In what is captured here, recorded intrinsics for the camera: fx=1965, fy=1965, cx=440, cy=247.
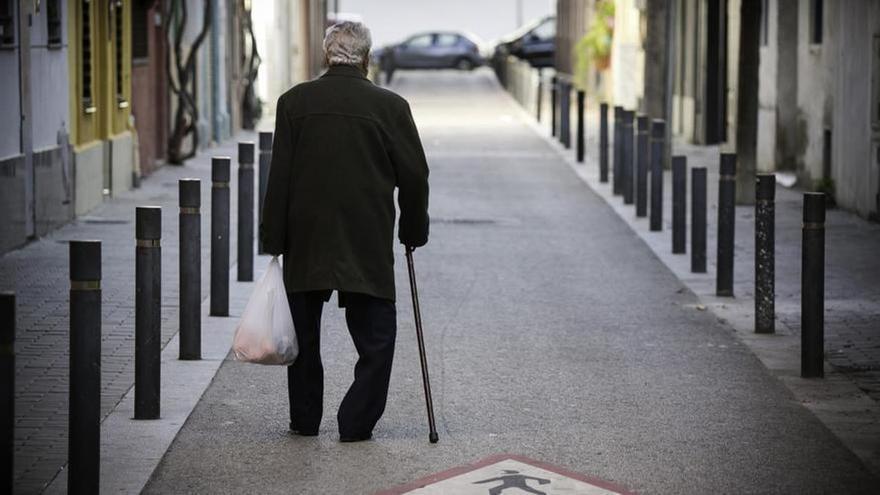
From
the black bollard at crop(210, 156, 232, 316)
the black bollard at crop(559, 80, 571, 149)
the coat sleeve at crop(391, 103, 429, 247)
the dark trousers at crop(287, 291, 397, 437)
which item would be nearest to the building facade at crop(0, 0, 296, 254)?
the black bollard at crop(210, 156, 232, 316)

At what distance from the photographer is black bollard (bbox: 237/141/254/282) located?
12.3m

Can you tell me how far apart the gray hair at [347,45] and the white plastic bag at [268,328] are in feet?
2.75

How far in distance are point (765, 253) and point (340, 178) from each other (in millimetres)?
3770

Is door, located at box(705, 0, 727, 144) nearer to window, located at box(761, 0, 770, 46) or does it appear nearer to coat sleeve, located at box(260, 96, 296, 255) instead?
window, located at box(761, 0, 770, 46)

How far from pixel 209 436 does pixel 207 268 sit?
577 cm

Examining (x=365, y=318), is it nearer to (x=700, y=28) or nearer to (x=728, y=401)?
(x=728, y=401)

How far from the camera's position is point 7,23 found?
A: 14.6m

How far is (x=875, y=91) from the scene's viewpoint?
1688 cm

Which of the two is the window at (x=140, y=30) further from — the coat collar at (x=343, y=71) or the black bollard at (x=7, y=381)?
the black bollard at (x=7, y=381)

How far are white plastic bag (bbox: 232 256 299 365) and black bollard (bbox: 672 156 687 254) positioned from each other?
706 cm

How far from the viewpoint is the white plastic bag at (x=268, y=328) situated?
24.9ft

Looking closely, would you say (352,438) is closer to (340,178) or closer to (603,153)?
(340,178)

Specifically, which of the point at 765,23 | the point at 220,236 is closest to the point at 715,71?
the point at 765,23

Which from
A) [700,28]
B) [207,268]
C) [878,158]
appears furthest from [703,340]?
[700,28]
